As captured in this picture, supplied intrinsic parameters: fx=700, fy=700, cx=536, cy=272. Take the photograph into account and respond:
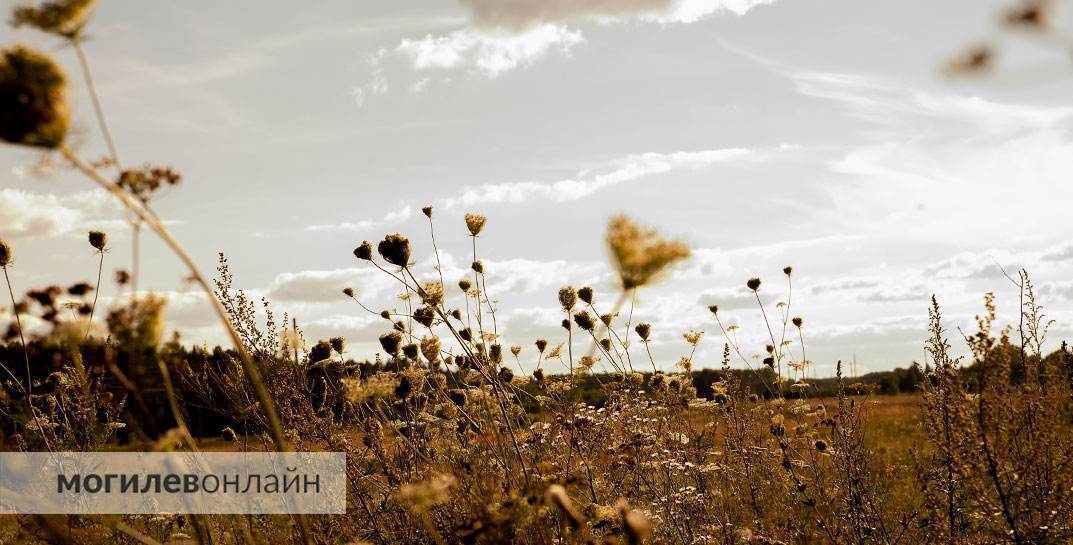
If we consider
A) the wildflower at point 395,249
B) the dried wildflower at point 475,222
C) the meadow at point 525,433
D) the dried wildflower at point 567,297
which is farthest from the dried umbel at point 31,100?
the dried wildflower at point 567,297

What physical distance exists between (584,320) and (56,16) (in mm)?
4510

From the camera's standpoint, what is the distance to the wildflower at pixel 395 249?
4.37m

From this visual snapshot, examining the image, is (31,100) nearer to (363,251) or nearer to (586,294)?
(363,251)

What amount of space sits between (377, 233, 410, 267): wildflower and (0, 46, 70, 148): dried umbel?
2456mm

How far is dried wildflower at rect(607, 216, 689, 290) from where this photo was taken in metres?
2.48

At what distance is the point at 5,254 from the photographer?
533 centimetres

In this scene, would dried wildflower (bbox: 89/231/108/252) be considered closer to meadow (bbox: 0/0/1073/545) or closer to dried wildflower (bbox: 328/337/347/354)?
meadow (bbox: 0/0/1073/545)

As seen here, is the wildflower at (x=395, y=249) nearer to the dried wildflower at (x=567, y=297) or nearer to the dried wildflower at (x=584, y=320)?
the dried wildflower at (x=567, y=297)

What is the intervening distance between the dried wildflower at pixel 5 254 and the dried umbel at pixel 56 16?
4.00 m

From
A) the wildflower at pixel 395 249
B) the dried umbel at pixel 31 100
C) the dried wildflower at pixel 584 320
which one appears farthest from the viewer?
the dried wildflower at pixel 584 320

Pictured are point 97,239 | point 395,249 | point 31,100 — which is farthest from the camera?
point 97,239

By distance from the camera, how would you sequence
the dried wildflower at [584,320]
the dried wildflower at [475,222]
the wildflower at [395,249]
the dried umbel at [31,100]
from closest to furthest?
the dried umbel at [31,100] < the wildflower at [395,249] < the dried wildflower at [475,222] < the dried wildflower at [584,320]

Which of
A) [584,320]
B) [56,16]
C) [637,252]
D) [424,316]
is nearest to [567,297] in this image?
[584,320]

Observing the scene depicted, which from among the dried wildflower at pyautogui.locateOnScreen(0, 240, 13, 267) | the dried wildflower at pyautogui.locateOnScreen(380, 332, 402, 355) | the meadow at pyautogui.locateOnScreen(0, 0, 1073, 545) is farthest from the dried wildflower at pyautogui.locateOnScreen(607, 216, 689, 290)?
the dried wildflower at pyautogui.locateOnScreen(0, 240, 13, 267)
